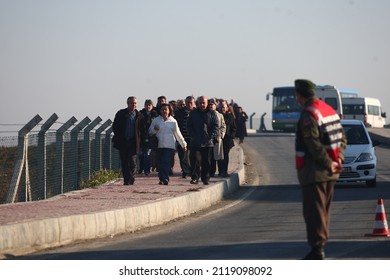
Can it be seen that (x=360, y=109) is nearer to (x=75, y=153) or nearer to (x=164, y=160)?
(x=75, y=153)

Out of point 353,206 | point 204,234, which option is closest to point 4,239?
point 204,234

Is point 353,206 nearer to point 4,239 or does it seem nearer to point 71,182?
point 71,182

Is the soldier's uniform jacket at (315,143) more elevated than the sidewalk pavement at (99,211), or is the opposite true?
the soldier's uniform jacket at (315,143)

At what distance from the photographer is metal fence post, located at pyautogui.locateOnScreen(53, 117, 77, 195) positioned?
2393 cm

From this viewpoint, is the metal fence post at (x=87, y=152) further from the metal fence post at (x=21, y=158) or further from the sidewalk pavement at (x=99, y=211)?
the metal fence post at (x=21, y=158)

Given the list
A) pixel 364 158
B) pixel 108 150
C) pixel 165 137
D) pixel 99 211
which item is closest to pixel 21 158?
pixel 99 211

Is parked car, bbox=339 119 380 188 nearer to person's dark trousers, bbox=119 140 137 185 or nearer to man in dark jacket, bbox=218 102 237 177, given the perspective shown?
man in dark jacket, bbox=218 102 237 177

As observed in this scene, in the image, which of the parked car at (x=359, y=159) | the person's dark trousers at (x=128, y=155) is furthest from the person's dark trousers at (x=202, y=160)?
the parked car at (x=359, y=159)

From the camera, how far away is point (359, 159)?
28859 millimetres

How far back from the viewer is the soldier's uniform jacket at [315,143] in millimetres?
12477

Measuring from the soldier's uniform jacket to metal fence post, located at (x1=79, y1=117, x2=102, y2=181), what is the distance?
15162 mm

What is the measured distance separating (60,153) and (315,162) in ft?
40.3

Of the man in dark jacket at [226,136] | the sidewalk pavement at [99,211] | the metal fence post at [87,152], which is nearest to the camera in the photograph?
the sidewalk pavement at [99,211]

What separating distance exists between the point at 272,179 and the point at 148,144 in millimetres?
7666
